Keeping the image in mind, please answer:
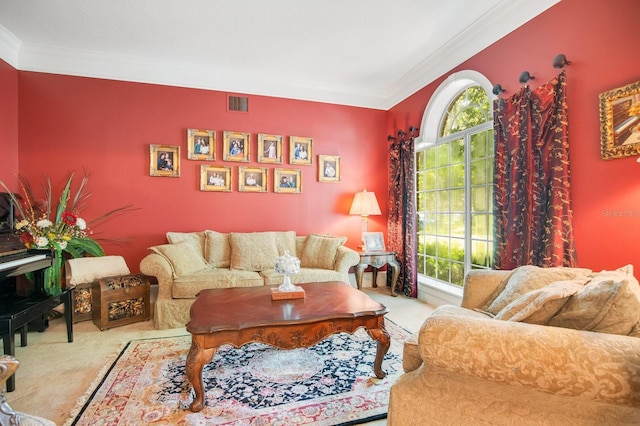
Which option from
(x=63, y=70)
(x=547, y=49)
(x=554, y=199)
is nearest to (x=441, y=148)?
(x=547, y=49)

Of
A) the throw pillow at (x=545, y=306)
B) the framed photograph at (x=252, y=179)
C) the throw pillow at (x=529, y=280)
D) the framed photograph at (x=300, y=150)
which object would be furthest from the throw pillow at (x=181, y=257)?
the throw pillow at (x=545, y=306)

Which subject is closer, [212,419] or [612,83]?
[212,419]

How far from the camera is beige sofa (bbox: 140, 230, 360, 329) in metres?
3.09

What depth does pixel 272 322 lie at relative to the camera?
190 centimetres

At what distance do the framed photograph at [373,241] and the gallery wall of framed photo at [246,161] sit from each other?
946 millimetres

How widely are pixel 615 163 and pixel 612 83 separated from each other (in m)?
0.54

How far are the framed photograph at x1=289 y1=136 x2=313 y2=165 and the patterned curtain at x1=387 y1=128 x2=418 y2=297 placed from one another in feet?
4.01

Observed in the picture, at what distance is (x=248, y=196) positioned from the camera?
427cm

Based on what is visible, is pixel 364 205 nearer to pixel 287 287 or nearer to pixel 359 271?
pixel 359 271

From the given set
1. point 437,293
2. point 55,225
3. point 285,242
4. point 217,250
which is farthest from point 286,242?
point 55,225

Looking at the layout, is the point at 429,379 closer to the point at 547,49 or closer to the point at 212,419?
the point at 212,419

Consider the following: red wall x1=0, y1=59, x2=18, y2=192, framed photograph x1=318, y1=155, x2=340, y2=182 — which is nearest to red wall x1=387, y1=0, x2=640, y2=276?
framed photograph x1=318, y1=155, x2=340, y2=182

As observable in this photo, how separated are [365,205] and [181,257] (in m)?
2.43

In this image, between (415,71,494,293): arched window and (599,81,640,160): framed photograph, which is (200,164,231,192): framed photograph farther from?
(599,81,640,160): framed photograph
